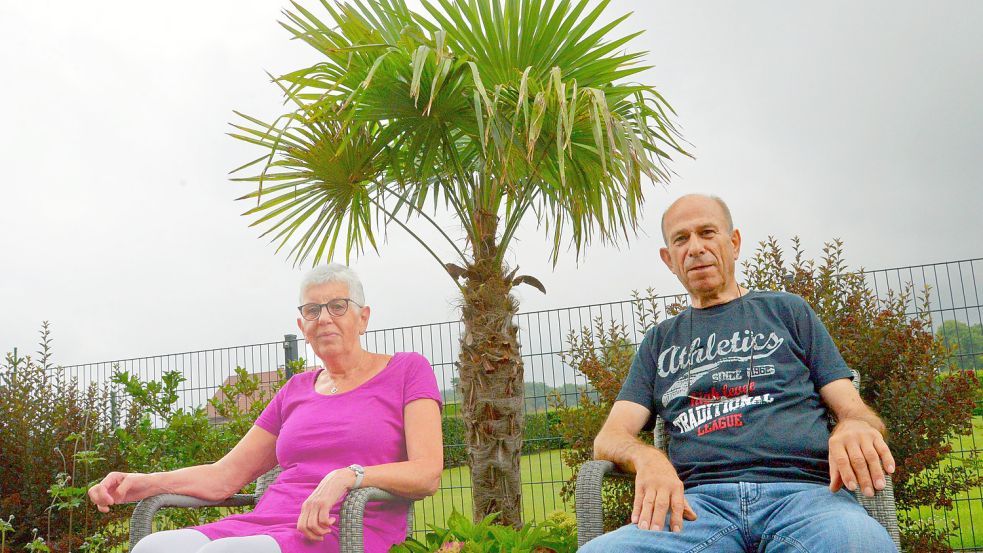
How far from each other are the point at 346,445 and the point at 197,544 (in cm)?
56

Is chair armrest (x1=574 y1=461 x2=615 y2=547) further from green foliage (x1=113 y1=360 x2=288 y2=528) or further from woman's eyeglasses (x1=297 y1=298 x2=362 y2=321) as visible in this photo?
green foliage (x1=113 y1=360 x2=288 y2=528)

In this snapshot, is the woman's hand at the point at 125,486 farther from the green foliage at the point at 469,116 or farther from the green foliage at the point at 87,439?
the green foliage at the point at 87,439

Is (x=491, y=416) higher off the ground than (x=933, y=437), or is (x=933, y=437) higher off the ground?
(x=491, y=416)

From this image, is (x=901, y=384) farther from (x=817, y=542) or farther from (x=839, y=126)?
(x=839, y=126)

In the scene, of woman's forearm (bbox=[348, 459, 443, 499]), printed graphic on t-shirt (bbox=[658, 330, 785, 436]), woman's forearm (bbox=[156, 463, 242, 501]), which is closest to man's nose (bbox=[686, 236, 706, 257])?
printed graphic on t-shirt (bbox=[658, 330, 785, 436])

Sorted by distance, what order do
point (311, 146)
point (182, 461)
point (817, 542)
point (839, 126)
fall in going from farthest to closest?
1. point (839, 126)
2. point (182, 461)
3. point (311, 146)
4. point (817, 542)

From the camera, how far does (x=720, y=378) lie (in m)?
2.29

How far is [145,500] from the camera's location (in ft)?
8.32

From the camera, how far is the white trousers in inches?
85.4

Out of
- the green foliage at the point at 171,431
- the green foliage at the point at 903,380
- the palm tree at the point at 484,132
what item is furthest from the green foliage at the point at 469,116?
the green foliage at the point at 171,431

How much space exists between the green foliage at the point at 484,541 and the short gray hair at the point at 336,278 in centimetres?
95

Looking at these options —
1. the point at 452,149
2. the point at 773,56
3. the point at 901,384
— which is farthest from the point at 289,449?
the point at 773,56

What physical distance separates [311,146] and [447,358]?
8.66 ft

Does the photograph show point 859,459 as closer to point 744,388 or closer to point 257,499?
point 744,388
